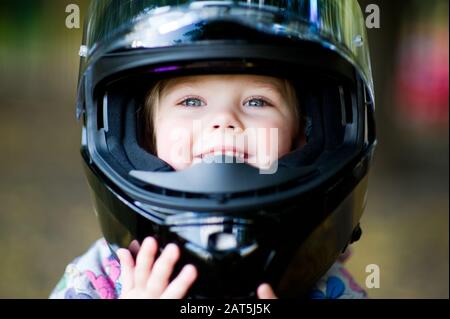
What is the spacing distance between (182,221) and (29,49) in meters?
2.10

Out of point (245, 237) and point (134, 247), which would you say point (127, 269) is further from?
point (245, 237)

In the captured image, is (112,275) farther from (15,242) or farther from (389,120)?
(389,120)

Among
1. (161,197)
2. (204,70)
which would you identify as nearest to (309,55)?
(204,70)

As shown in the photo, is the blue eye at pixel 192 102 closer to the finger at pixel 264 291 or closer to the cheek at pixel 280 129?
the cheek at pixel 280 129

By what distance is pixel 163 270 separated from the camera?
88 centimetres

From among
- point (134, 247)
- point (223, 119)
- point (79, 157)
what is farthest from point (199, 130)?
point (79, 157)

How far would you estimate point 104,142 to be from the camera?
3.30ft

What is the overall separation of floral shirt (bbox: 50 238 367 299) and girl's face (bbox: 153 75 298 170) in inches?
→ 8.9

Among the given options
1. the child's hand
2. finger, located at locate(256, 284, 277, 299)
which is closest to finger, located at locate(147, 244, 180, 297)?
the child's hand

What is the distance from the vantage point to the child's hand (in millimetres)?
870

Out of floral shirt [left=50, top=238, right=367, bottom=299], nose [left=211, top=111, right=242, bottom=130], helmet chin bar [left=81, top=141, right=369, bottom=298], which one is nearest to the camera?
helmet chin bar [left=81, top=141, right=369, bottom=298]

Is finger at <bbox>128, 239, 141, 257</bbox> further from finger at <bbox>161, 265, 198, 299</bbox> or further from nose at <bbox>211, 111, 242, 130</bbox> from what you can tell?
nose at <bbox>211, 111, 242, 130</bbox>

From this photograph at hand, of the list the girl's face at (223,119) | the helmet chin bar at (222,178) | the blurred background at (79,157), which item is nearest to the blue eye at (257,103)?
the girl's face at (223,119)

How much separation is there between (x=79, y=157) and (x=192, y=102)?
153cm
